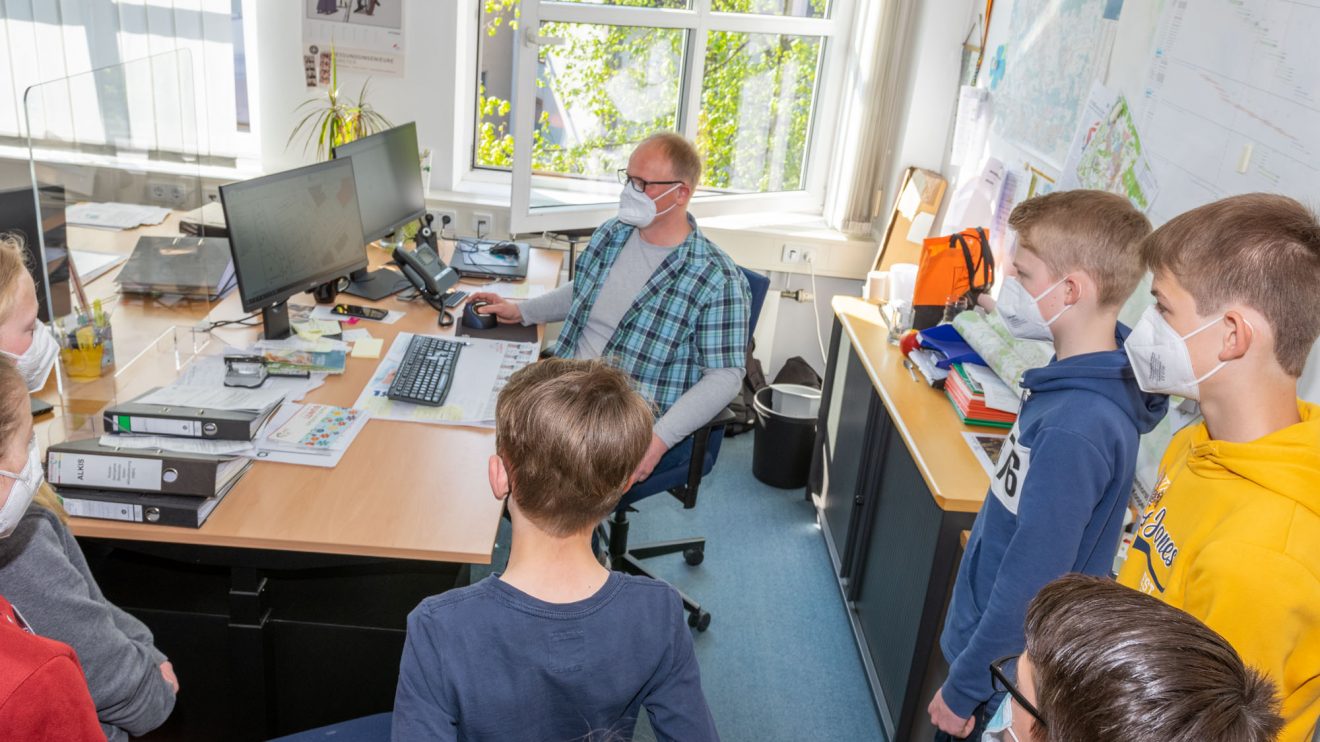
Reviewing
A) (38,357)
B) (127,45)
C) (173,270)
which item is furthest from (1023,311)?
(127,45)

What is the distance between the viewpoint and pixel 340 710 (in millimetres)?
2186

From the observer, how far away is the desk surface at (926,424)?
2133mm

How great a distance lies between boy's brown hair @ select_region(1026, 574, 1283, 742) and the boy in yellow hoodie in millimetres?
434

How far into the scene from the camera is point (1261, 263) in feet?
4.23

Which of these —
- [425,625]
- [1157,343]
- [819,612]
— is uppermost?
[1157,343]

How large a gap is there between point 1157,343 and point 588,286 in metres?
1.64

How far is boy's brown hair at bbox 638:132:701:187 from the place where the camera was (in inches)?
103

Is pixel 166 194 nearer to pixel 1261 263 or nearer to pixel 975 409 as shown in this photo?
pixel 975 409

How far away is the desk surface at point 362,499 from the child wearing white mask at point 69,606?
269mm

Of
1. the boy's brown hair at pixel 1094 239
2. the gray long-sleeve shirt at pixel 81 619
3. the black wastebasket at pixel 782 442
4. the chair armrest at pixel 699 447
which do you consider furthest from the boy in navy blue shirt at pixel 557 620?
the black wastebasket at pixel 782 442

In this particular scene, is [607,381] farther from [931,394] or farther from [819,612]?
[819,612]

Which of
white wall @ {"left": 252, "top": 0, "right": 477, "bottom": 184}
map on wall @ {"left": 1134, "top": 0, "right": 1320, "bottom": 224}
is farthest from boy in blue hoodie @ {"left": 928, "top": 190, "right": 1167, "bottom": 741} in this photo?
white wall @ {"left": 252, "top": 0, "right": 477, "bottom": 184}

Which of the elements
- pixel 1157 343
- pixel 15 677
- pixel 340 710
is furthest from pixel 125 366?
pixel 1157 343

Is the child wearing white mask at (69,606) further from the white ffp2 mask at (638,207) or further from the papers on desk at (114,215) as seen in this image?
the white ffp2 mask at (638,207)
